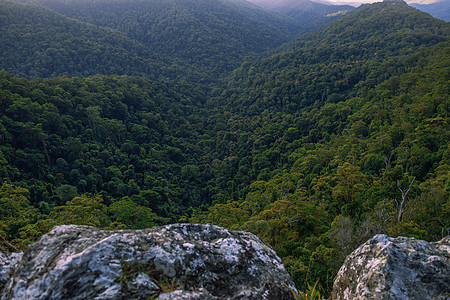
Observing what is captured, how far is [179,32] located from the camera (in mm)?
173375

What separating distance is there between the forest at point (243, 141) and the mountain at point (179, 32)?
25633mm

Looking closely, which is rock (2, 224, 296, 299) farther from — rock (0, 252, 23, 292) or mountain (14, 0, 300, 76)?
mountain (14, 0, 300, 76)

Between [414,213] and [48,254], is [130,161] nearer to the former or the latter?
[414,213]

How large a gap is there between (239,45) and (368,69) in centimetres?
11306

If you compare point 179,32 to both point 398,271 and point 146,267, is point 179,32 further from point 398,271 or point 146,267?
point 398,271

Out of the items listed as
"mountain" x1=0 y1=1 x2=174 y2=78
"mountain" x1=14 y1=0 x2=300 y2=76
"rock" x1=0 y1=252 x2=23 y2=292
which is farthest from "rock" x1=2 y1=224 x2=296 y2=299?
"mountain" x1=14 y1=0 x2=300 y2=76

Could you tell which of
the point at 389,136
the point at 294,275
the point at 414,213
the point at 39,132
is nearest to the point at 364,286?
the point at 294,275

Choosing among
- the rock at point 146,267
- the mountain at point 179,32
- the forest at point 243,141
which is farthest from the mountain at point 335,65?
the rock at point 146,267

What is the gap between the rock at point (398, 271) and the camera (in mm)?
3482

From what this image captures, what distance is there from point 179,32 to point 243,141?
133568mm

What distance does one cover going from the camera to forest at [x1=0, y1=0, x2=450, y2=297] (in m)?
20.6

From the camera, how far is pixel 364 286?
3672 mm

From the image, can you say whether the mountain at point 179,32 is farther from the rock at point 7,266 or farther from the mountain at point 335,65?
the rock at point 7,266

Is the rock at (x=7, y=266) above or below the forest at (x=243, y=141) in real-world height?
above
